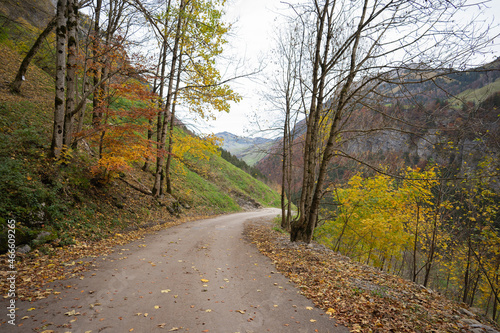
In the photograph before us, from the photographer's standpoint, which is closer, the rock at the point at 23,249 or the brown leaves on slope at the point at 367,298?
the brown leaves on slope at the point at 367,298

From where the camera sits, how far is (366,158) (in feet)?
38.7

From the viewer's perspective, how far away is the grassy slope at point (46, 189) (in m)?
5.64

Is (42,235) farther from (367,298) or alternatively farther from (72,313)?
(367,298)

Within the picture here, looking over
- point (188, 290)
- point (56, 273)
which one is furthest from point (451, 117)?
point (56, 273)

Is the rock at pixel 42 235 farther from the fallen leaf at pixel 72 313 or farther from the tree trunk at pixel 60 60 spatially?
the tree trunk at pixel 60 60

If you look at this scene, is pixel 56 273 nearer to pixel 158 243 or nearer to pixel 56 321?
pixel 56 321

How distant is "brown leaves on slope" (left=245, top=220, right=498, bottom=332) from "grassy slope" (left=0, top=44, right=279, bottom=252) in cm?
645

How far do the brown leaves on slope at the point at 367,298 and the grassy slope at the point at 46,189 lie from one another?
6.45 m

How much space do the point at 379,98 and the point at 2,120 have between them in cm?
1300

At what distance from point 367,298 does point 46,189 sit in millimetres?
8893

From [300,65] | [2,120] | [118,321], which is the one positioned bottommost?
[118,321]

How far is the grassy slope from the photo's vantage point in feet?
18.5

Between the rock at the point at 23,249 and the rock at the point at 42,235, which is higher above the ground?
the rock at the point at 42,235

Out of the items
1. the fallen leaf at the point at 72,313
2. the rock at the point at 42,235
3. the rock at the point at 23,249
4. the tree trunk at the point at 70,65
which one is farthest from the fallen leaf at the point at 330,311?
the tree trunk at the point at 70,65
